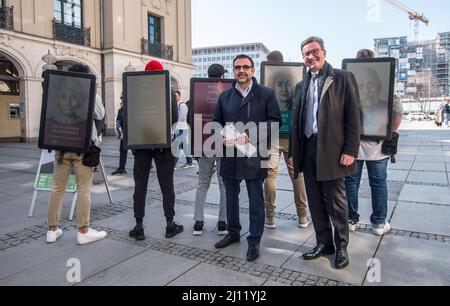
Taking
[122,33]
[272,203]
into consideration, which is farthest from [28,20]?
[272,203]

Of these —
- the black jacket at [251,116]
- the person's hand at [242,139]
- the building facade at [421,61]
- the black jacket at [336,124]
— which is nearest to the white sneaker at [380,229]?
the black jacket at [336,124]

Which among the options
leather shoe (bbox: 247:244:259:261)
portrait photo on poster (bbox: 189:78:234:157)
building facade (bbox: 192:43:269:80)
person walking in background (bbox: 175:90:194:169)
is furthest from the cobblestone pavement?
building facade (bbox: 192:43:269:80)

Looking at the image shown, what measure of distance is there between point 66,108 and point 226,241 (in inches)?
90.0

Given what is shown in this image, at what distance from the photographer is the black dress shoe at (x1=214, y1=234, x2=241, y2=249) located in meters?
3.69

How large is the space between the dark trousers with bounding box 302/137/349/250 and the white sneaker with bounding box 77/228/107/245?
2355 mm

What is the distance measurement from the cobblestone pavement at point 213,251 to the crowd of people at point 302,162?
0.53 ft

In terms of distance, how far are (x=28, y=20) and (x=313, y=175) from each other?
18996mm

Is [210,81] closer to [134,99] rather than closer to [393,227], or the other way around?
[134,99]

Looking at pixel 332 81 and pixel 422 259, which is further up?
pixel 332 81

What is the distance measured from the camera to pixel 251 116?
3502 millimetres

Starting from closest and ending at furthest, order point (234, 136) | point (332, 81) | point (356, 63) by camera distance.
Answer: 1. point (332, 81)
2. point (234, 136)
3. point (356, 63)

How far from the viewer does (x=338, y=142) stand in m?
3.23

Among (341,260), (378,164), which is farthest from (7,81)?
(341,260)
